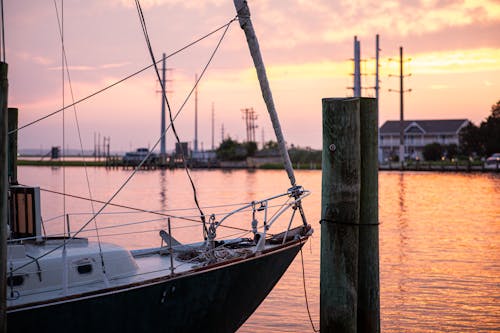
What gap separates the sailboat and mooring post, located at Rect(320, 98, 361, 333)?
1.82 metres

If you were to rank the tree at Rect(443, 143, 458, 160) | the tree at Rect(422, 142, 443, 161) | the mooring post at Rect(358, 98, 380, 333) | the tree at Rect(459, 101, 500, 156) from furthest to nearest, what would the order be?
the tree at Rect(422, 142, 443, 161), the tree at Rect(443, 143, 458, 160), the tree at Rect(459, 101, 500, 156), the mooring post at Rect(358, 98, 380, 333)

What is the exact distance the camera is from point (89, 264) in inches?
400

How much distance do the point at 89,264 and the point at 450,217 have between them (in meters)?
30.6

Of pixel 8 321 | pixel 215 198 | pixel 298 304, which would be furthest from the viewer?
pixel 215 198

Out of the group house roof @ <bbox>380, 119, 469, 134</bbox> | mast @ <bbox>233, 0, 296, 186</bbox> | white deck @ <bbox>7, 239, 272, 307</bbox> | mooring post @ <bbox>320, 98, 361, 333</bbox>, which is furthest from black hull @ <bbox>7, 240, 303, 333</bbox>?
house roof @ <bbox>380, 119, 469, 134</bbox>

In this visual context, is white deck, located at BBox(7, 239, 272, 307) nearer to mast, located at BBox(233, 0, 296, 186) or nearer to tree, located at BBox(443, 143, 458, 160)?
mast, located at BBox(233, 0, 296, 186)

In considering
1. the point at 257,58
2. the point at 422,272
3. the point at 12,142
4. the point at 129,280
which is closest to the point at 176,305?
the point at 129,280

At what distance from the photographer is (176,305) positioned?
34.9ft

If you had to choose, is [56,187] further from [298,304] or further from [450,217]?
[298,304]

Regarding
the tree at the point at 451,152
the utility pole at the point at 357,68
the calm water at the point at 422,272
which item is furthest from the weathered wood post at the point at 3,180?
the tree at the point at 451,152

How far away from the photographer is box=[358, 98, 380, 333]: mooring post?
995cm

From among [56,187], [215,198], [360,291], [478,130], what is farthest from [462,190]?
[360,291]

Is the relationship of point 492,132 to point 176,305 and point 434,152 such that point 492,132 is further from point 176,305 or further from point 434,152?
point 176,305

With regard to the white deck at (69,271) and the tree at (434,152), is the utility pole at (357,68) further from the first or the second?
the white deck at (69,271)
